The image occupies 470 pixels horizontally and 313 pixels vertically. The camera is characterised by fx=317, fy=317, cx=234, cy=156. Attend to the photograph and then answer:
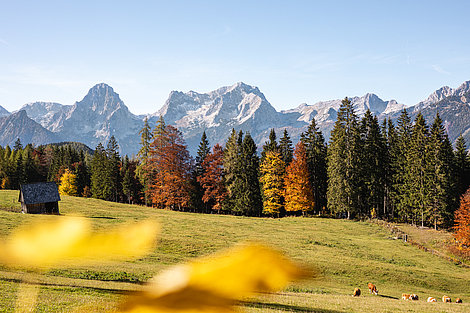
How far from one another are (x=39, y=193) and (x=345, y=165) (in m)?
53.2

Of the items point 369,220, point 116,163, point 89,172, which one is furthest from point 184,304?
point 89,172

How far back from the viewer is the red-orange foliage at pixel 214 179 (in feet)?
230

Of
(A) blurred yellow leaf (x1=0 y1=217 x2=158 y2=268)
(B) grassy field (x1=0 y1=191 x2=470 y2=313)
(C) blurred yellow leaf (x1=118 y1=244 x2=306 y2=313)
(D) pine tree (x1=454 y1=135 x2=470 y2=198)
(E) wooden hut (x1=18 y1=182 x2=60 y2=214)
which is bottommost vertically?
(B) grassy field (x1=0 y1=191 x2=470 y2=313)

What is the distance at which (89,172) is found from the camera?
102 metres

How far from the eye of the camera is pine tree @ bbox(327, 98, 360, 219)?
205ft

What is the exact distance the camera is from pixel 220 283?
1.70 m

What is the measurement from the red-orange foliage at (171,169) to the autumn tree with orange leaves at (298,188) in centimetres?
2125

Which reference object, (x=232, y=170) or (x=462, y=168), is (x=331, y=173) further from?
(x=462, y=168)

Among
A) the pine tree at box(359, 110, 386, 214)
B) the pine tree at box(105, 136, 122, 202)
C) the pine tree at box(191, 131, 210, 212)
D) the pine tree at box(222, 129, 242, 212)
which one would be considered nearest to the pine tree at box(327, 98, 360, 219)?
the pine tree at box(359, 110, 386, 214)

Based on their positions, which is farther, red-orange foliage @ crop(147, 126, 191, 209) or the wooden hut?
red-orange foliage @ crop(147, 126, 191, 209)

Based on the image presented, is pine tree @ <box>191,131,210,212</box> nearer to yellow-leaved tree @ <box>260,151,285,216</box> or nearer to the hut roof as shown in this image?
yellow-leaved tree @ <box>260,151,285,216</box>

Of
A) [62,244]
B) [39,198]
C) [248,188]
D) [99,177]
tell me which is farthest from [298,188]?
[62,244]

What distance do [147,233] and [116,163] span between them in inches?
3774

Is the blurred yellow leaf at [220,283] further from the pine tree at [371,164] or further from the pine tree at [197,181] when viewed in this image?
the pine tree at [197,181]
